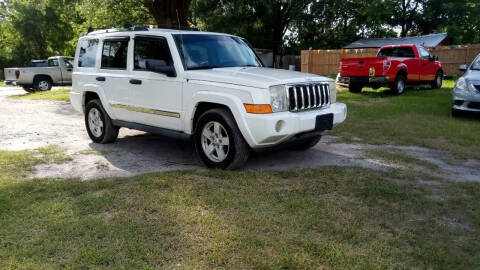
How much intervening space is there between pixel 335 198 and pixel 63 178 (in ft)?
10.8

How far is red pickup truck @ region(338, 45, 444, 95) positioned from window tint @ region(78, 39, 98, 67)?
9.26 metres

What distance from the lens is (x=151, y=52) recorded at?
599cm

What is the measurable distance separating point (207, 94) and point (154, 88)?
3.41 feet

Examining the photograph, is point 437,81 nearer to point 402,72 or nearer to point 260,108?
point 402,72

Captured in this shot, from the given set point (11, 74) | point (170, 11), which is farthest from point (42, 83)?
point (170, 11)

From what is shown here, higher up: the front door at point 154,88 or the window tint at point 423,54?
the window tint at point 423,54

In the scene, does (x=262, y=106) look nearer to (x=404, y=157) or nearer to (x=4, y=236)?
(x=404, y=157)

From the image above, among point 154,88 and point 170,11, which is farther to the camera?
point 170,11

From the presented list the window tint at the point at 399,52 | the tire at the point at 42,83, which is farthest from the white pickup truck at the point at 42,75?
the window tint at the point at 399,52

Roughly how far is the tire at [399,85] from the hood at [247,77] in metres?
9.01

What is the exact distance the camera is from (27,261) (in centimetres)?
307

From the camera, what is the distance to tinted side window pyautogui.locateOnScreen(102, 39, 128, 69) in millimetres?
6402

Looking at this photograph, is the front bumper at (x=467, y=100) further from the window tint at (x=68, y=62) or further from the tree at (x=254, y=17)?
the window tint at (x=68, y=62)

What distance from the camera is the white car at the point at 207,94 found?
494 cm
